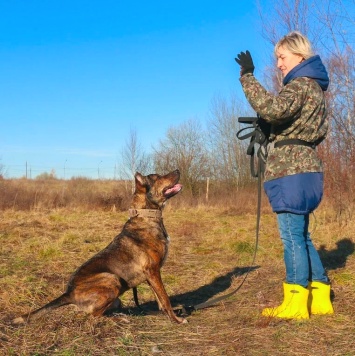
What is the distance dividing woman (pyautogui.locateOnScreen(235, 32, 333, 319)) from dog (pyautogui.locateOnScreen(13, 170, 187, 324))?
120cm

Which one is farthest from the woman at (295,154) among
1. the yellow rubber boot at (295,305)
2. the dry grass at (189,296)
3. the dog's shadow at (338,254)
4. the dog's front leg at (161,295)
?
the dog's shadow at (338,254)

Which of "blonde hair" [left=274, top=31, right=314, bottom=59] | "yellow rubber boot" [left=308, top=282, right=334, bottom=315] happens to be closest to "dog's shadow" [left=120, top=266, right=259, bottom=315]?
"yellow rubber boot" [left=308, top=282, right=334, bottom=315]

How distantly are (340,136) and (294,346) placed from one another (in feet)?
26.7

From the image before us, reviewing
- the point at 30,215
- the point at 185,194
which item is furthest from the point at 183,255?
the point at 185,194

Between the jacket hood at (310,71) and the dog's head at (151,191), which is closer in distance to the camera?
the jacket hood at (310,71)

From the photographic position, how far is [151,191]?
506 cm

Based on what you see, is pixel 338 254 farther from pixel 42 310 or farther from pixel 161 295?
pixel 42 310

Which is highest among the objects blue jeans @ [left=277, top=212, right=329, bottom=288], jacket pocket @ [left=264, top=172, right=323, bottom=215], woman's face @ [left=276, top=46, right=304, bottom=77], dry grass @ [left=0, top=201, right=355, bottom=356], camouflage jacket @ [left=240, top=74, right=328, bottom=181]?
woman's face @ [left=276, top=46, right=304, bottom=77]

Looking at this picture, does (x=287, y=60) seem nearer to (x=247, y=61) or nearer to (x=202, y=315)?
(x=247, y=61)

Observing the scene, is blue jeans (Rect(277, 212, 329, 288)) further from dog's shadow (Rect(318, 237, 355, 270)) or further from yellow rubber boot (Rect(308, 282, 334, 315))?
dog's shadow (Rect(318, 237, 355, 270))

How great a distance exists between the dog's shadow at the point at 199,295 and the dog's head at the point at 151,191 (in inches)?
45.7

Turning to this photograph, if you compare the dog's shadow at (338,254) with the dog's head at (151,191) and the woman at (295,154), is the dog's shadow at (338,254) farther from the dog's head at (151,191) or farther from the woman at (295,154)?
the dog's head at (151,191)

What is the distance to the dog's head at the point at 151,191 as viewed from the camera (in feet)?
16.5

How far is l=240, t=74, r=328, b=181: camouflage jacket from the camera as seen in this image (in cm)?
375
